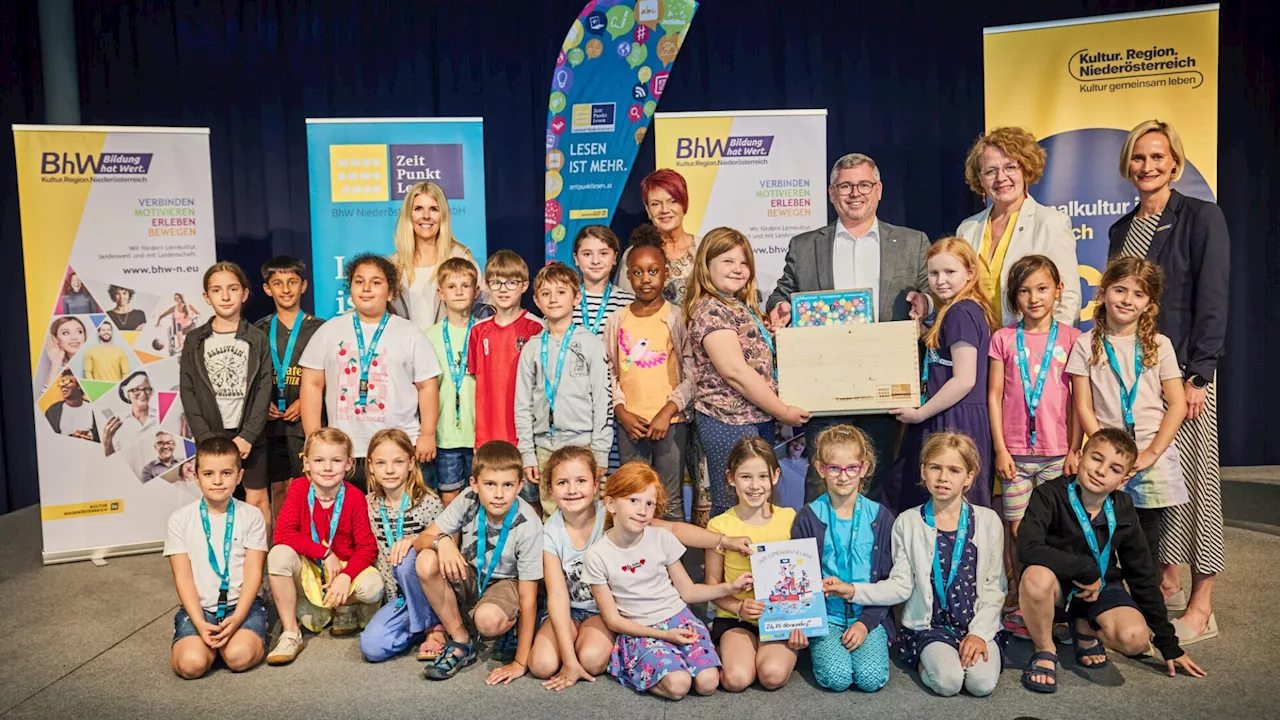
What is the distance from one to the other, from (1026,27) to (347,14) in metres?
4.21

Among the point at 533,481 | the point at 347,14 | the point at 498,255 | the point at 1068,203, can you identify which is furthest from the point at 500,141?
the point at 1068,203

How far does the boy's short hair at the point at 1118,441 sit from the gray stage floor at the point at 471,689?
2.41 feet

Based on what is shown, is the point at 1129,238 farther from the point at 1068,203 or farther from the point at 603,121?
the point at 603,121

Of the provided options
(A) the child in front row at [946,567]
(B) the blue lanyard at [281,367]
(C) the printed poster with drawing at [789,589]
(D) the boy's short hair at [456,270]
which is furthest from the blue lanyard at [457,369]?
(A) the child in front row at [946,567]

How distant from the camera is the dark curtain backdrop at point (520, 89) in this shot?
614cm

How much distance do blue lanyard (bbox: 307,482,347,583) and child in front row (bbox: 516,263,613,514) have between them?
0.73 metres

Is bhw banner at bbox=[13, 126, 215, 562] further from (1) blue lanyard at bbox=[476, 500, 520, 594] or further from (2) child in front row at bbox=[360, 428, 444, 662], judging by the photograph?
(1) blue lanyard at bbox=[476, 500, 520, 594]

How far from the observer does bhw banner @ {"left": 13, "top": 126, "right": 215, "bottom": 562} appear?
4922 millimetres

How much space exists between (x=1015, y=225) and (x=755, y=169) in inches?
72.3

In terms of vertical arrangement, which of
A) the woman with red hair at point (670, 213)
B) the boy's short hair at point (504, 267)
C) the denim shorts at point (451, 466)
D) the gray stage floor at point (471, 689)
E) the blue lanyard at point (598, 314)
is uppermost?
the woman with red hair at point (670, 213)

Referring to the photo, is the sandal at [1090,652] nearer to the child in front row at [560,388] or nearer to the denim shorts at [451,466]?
the child in front row at [560,388]

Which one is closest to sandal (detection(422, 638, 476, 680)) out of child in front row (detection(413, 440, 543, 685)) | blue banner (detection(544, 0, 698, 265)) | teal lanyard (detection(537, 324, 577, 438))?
child in front row (detection(413, 440, 543, 685))

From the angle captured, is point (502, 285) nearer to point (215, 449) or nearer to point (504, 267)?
point (504, 267)

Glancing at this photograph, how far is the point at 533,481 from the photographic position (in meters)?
3.87
